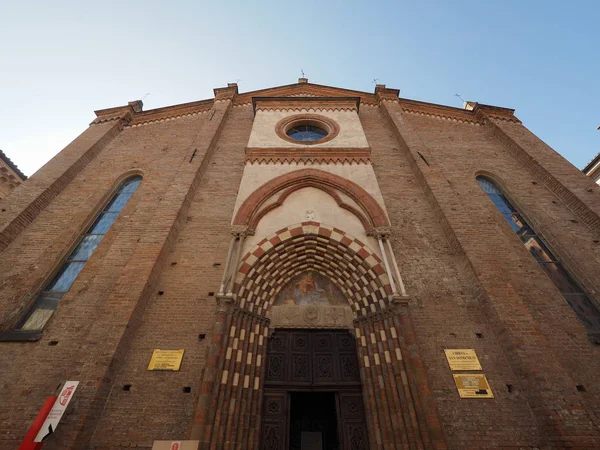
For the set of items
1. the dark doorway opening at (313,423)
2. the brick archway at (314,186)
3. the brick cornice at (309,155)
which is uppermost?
the brick cornice at (309,155)

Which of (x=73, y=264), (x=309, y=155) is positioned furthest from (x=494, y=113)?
(x=73, y=264)

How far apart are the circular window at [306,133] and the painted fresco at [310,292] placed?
16.7 ft

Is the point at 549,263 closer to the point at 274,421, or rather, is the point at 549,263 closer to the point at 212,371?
the point at 274,421

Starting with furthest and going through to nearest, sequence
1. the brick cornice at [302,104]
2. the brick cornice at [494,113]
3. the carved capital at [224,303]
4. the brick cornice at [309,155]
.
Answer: the brick cornice at [494,113]
the brick cornice at [302,104]
the brick cornice at [309,155]
the carved capital at [224,303]

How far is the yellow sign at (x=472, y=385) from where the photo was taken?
452 centimetres

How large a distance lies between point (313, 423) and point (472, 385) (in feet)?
10.1

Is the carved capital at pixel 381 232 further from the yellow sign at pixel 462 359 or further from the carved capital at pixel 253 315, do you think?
the carved capital at pixel 253 315

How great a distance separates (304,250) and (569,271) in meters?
6.28

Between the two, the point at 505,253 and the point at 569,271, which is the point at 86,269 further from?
the point at 569,271

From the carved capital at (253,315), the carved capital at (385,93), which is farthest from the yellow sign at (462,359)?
the carved capital at (385,93)

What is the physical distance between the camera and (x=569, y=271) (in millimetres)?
6562

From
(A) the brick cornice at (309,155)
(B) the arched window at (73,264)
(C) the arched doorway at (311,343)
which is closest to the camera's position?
(C) the arched doorway at (311,343)

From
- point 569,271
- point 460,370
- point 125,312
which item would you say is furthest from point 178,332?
point 569,271

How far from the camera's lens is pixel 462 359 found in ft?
16.0
